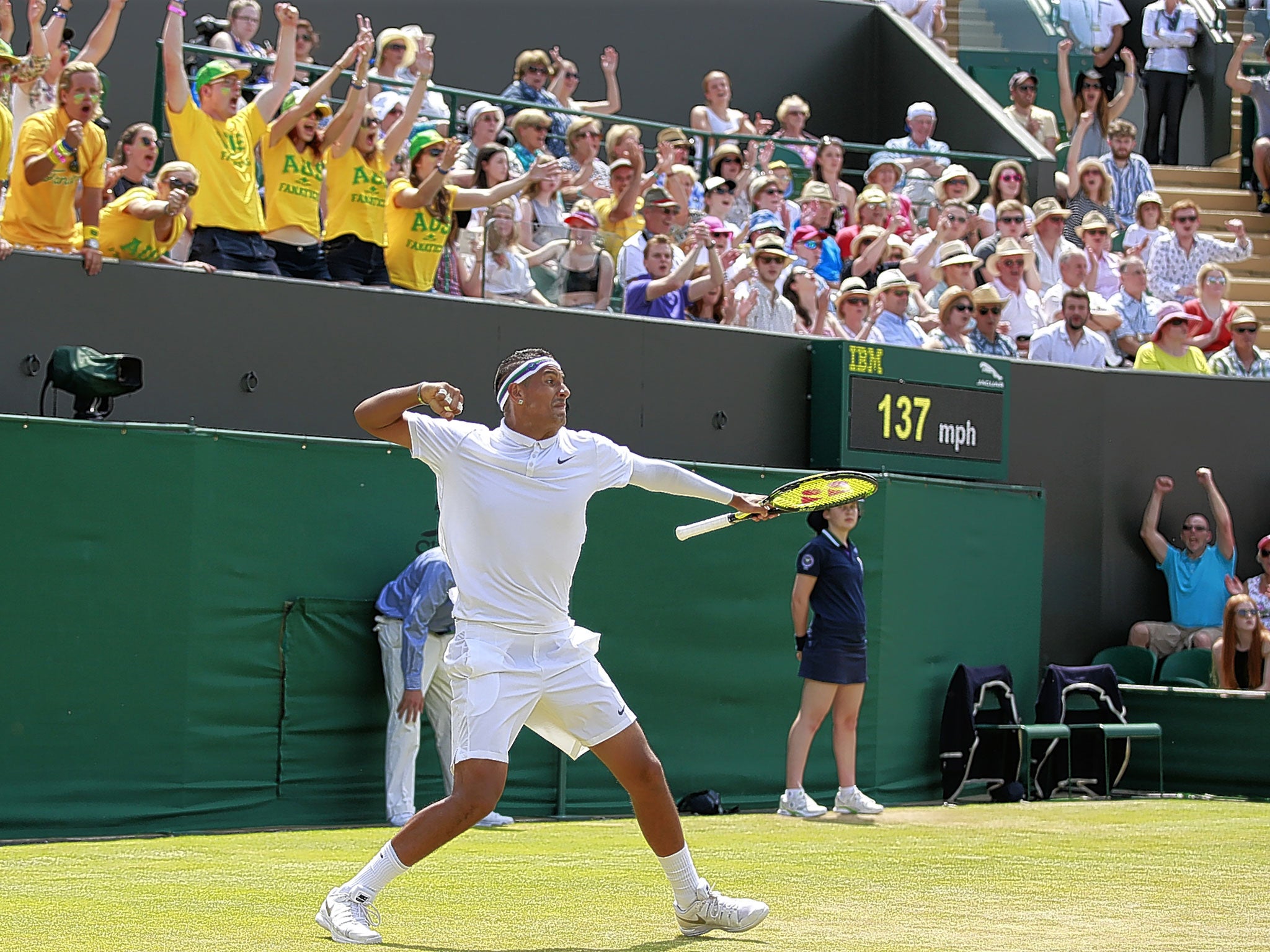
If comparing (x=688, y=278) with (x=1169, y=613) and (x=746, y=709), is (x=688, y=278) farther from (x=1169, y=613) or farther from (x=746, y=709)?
(x=1169, y=613)

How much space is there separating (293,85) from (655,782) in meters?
7.44

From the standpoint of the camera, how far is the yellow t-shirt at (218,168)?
11312 millimetres

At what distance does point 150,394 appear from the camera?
1084cm

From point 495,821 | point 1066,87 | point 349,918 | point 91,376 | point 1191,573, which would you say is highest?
point 1066,87

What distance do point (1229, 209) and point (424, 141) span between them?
10.8 meters

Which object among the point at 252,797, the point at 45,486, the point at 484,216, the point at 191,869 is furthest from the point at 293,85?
the point at 191,869

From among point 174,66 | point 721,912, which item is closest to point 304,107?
point 174,66

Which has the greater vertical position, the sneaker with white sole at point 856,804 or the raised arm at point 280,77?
the raised arm at point 280,77

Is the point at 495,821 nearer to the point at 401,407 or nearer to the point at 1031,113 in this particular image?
the point at 401,407

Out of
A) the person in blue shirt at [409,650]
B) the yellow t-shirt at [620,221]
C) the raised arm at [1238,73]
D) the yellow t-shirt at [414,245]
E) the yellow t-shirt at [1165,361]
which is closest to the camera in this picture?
the person in blue shirt at [409,650]

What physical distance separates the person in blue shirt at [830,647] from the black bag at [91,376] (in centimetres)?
417

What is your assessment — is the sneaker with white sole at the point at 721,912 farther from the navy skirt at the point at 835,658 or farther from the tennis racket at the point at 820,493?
the navy skirt at the point at 835,658

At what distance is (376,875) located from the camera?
6.21m

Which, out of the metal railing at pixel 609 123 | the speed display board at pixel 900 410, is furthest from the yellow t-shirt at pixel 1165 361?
the metal railing at pixel 609 123
